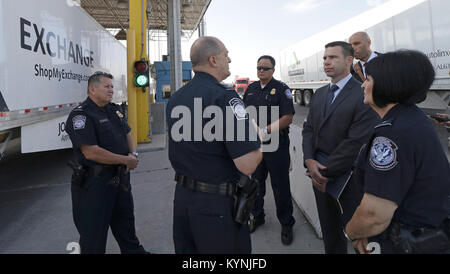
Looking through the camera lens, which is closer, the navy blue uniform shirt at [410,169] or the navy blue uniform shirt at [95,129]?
the navy blue uniform shirt at [410,169]

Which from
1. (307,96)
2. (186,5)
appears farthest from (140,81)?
(307,96)

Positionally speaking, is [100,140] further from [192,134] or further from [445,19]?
[445,19]

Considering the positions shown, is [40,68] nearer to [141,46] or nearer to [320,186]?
[141,46]

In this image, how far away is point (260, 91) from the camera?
3570 millimetres

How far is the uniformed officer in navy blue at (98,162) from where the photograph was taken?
Result: 251 cm

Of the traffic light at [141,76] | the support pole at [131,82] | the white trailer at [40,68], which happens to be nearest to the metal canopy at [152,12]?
the support pole at [131,82]

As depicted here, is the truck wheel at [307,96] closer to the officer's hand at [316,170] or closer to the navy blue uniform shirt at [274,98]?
the navy blue uniform shirt at [274,98]

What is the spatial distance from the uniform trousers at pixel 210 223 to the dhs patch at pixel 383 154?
0.82 metres

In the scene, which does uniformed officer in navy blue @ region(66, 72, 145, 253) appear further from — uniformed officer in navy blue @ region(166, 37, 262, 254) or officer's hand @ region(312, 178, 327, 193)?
officer's hand @ region(312, 178, 327, 193)

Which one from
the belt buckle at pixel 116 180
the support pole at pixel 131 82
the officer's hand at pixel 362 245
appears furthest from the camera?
the support pole at pixel 131 82

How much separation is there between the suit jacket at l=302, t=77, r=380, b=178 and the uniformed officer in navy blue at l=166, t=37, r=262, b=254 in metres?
0.86

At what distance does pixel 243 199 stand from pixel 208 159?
0.32 metres

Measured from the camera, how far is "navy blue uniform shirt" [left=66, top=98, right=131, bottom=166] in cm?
248

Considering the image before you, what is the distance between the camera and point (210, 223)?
174 centimetres
